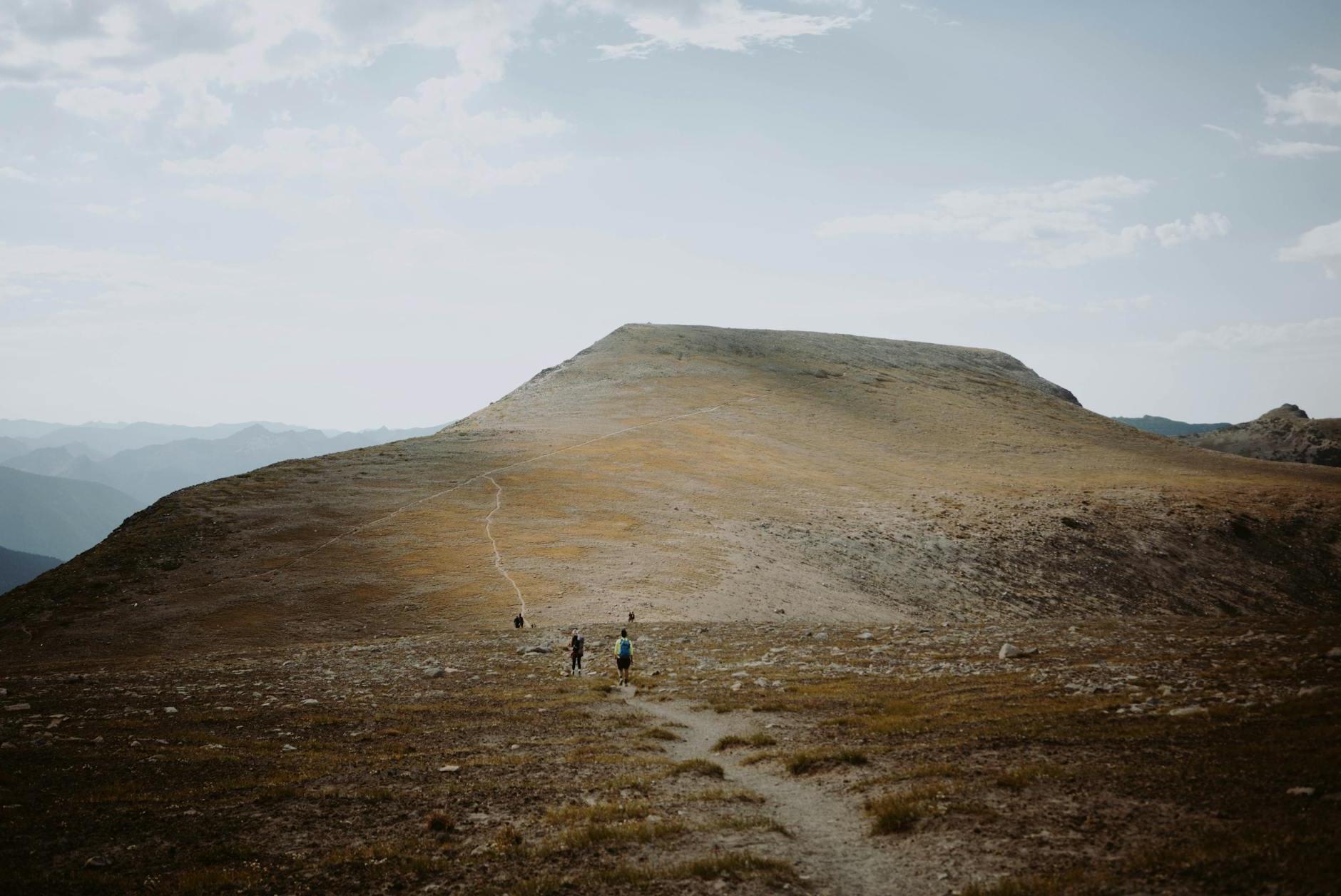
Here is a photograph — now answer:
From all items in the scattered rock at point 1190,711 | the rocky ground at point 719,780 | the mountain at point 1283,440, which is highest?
the mountain at point 1283,440

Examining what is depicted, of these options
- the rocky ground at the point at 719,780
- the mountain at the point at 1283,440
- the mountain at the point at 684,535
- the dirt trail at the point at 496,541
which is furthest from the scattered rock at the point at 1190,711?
the mountain at the point at 1283,440

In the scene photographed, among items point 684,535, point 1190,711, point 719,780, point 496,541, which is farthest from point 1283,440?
point 719,780

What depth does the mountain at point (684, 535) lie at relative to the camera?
4391 centimetres

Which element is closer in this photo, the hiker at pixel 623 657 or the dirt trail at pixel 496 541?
the hiker at pixel 623 657

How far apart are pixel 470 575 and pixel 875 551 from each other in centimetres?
3144

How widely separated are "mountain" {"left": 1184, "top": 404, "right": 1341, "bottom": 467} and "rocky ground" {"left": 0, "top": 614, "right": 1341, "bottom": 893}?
155037 mm

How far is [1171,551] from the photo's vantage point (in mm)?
62594

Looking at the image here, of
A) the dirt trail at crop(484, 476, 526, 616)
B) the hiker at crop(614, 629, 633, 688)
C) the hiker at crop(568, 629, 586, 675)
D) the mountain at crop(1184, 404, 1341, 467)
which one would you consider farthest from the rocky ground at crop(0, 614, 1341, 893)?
the mountain at crop(1184, 404, 1341, 467)

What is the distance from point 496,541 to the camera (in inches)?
2156

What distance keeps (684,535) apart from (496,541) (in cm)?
1452

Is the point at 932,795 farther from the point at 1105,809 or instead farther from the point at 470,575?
the point at 470,575

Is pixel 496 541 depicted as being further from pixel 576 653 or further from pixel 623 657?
pixel 623 657

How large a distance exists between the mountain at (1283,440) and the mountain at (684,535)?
172 feet

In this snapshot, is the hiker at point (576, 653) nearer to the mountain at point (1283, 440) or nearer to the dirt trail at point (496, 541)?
the dirt trail at point (496, 541)
